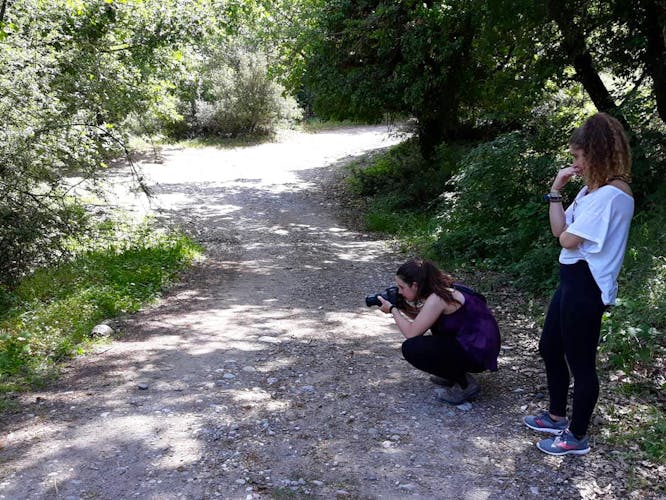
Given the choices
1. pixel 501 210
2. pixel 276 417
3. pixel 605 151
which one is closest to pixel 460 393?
pixel 276 417

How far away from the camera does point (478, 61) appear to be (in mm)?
11867

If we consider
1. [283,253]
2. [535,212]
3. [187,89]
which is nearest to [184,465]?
[535,212]

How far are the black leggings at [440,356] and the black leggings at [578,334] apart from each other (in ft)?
2.06

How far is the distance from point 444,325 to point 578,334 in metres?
0.99

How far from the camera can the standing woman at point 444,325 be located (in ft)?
13.6

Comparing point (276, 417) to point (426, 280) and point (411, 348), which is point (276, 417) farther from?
point (426, 280)

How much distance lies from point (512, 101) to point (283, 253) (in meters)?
4.65

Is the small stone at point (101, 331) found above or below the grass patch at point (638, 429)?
below

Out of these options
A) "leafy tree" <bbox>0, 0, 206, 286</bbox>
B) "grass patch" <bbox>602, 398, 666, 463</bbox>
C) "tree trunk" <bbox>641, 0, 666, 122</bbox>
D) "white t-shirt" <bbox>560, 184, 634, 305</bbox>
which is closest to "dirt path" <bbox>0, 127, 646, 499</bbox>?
"grass patch" <bbox>602, 398, 666, 463</bbox>

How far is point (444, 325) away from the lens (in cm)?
420

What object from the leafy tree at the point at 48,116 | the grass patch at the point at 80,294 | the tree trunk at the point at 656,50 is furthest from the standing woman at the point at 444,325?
the leafy tree at the point at 48,116

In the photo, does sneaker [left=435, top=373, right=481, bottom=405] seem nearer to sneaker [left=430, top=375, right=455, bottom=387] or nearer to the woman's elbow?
sneaker [left=430, top=375, right=455, bottom=387]

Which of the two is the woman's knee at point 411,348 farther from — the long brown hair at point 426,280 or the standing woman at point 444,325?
the long brown hair at point 426,280

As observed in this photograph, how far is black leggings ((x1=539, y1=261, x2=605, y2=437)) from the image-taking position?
133 inches
